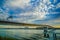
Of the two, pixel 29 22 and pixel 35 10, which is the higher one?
pixel 35 10

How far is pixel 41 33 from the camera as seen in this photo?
214cm

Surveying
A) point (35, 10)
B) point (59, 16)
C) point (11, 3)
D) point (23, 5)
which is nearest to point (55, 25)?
point (59, 16)

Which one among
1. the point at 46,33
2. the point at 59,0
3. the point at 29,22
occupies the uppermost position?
the point at 59,0

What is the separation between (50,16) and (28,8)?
34 cm

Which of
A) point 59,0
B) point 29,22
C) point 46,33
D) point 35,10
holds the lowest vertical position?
point 46,33

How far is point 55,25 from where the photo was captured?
2.14 meters

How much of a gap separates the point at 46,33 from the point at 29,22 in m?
0.29

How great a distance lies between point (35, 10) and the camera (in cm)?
219

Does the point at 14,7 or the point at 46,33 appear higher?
the point at 14,7

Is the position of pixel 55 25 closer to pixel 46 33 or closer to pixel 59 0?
pixel 46 33

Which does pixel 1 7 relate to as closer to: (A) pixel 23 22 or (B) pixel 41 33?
(A) pixel 23 22

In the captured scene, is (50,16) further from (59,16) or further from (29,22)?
(29,22)

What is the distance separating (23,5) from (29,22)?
27 centimetres

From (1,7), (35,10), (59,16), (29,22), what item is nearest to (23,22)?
(29,22)
